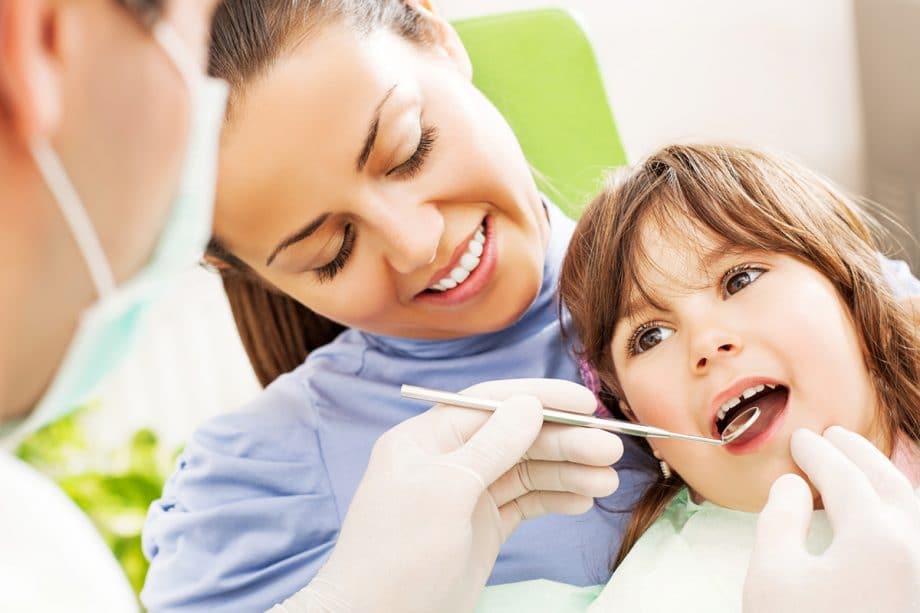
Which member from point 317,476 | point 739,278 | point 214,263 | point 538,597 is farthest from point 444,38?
point 538,597

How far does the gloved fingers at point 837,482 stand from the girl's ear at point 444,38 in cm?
78

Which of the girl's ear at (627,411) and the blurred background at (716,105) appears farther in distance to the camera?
the blurred background at (716,105)

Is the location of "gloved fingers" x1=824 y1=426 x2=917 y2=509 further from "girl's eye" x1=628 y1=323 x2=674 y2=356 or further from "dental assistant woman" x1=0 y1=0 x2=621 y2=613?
"dental assistant woman" x1=0 y1=0 x2=621 y2=613

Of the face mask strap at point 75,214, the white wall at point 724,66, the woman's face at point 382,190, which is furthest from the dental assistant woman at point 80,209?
the white wall at point 724,66

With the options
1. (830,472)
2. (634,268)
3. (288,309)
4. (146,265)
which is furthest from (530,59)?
(146,265)

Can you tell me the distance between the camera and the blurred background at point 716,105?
2895mm

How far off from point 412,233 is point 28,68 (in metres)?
0.77

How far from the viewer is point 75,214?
62 centimetres

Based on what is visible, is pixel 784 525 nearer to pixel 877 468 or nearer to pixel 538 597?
pixel 877 468

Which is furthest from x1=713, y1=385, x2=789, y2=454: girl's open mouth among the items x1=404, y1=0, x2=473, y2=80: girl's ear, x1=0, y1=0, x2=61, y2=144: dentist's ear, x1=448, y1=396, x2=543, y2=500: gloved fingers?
x1=0, y1=0, x2=61, y2=144: dentist's ear

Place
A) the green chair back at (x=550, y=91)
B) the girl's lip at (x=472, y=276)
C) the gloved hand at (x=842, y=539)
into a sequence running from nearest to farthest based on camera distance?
the gloved hand at (x=842, y=539), the girl's lip at (x=472, y=276), the green chair back at (x=550, y=91)

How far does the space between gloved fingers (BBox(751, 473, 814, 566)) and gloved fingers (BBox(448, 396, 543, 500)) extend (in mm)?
294

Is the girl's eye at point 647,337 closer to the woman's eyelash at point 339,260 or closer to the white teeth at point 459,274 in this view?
the white teeth at point 459,274

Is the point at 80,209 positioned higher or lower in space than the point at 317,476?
higher
